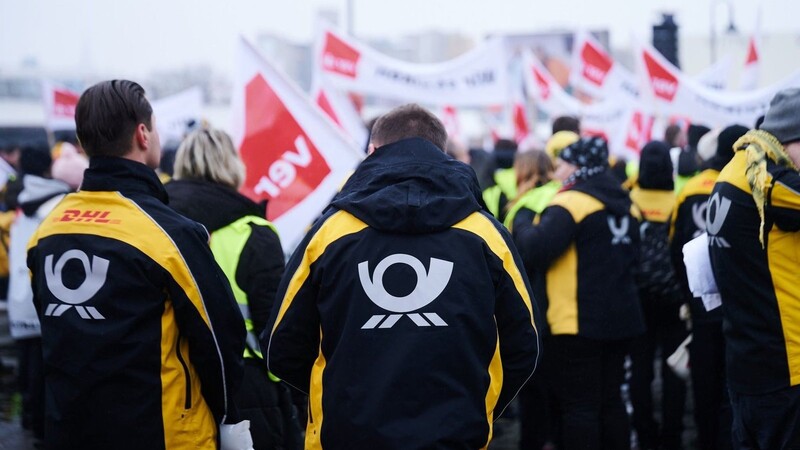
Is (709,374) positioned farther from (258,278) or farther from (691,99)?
(691,99)

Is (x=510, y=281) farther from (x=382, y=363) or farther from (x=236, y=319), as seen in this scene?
(x=236, y=319)

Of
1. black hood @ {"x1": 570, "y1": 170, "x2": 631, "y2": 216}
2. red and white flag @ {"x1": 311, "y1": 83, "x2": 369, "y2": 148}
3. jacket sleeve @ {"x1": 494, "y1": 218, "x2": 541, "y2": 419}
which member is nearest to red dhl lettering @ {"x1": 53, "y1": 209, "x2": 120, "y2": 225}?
jacket sleeve @ {"x1": 494, "y1": 218, "x2": 541, "y2": 419}

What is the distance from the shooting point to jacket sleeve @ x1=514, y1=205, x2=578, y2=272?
5.31 m

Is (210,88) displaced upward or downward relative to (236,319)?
downward

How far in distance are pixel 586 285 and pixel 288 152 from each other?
1.87 m

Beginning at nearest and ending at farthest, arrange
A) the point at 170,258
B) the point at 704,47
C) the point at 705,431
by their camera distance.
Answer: the point at 170,258
the point at 705,431
the point at 704,47

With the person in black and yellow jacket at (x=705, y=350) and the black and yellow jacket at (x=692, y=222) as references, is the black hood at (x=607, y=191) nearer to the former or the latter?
the person in black and yellow jacket at (x=705, y=350)

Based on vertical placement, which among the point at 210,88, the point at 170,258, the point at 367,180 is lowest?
the point at 210,88

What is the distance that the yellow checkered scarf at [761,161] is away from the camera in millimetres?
3896

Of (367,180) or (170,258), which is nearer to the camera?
(367,180)

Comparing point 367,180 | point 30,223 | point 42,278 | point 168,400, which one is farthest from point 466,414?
point 30,223

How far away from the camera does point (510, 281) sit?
3.09 meters

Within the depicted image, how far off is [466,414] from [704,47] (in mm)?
69824

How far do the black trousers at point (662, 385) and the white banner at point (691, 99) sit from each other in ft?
13.0
